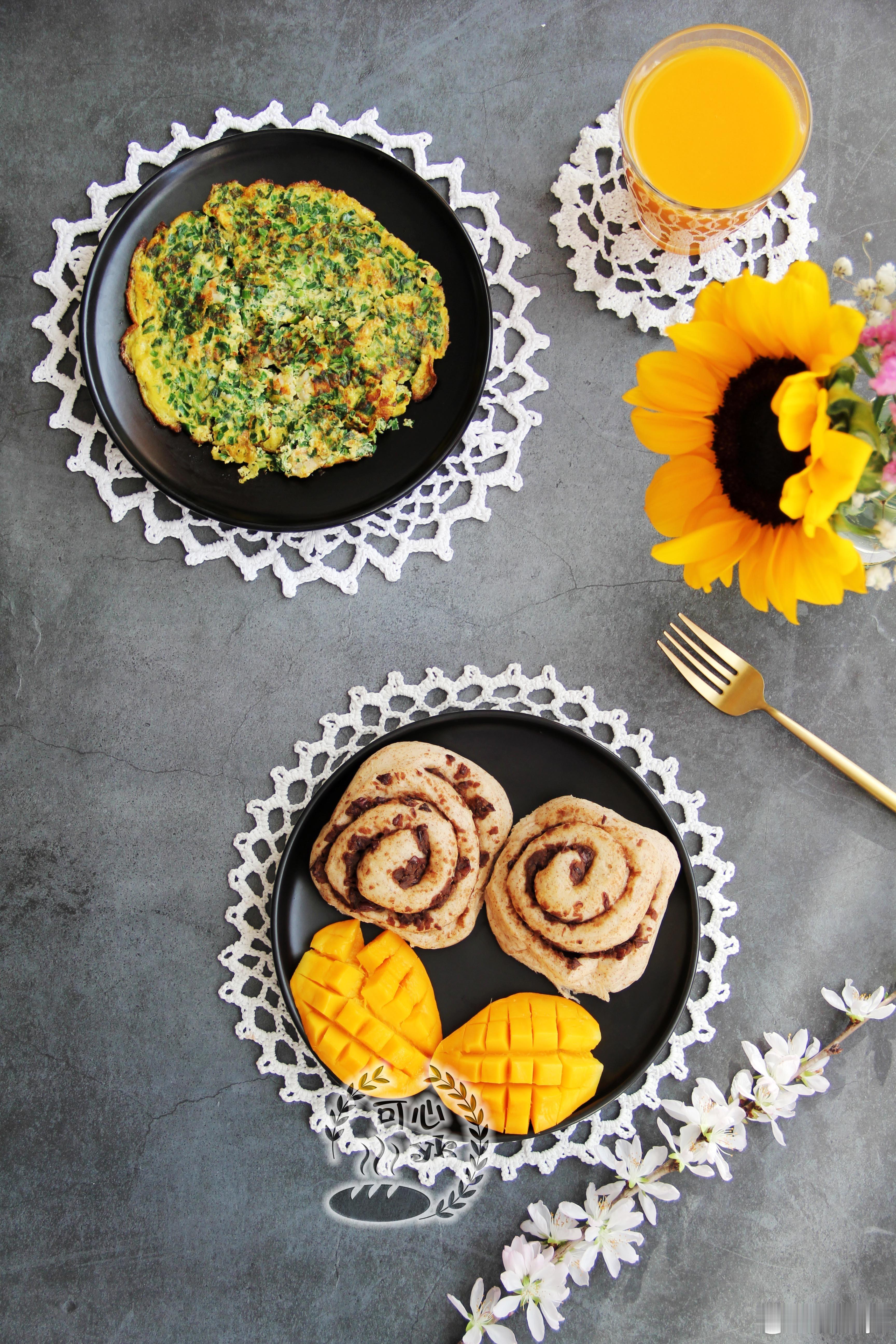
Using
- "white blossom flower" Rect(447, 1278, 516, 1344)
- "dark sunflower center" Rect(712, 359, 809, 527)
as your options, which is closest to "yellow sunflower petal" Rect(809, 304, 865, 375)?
"dark sunflower center" Rect(712, 359, 809, 527)

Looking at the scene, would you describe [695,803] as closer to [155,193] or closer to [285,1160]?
[285,1160]

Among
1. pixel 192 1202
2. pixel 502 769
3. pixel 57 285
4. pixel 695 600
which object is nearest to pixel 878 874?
pixel 695 600

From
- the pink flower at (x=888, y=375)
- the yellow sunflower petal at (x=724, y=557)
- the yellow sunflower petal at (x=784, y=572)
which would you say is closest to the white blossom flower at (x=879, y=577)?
the yellow sunflower petal at (x=784, y=572)

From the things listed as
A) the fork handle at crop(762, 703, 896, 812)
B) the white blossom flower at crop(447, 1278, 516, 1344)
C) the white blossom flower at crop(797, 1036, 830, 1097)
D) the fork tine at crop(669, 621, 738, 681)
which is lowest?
the white blossom flower at crop(447, 1278, 516, 1344)

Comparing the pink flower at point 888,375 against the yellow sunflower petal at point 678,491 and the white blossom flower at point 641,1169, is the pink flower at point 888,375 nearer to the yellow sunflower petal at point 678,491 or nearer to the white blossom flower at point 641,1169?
the yellow sunflower petal at point 678,491

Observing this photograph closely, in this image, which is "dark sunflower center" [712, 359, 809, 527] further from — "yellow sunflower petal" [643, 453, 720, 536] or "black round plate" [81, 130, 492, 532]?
"black round plate" [81, 130, 492, 532]

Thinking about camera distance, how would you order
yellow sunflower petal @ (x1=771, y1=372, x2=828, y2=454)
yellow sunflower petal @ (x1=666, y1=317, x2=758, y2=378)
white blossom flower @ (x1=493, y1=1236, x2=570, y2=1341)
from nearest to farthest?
yellow sunflower petal @ (x1=771, y1=372, x2=828, y2=454) → yellow sunflower petal @ (x1=666, y1=317, x2=758, y2=378) → white blossom flower @ (x1=493, y1=1236, x2=570, y2=1341)
